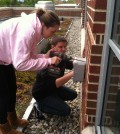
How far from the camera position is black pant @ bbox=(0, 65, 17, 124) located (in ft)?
9.57

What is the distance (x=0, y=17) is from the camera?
67.7 feet

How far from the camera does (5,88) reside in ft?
9.70

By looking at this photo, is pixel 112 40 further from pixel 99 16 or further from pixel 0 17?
pixel 0 17

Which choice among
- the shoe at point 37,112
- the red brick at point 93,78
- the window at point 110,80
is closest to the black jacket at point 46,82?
the shoe at point 37,112

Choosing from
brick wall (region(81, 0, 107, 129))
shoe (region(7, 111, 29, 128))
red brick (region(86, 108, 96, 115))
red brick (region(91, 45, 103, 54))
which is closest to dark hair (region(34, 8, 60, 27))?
brick wall (region(81, 0, 107, 129))

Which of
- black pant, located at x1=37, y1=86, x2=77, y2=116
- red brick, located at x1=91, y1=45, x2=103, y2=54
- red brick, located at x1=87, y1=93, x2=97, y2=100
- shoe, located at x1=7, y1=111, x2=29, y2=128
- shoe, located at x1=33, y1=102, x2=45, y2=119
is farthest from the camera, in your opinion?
shoe, located at x1=33, y1=102, x2=45, y2=119

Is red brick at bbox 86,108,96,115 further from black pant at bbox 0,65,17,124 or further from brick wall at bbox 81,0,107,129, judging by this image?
A: black pant at bbox 0,65,17,124

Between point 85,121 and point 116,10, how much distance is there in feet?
4.19

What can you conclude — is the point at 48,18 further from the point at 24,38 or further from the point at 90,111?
the point at 90,111

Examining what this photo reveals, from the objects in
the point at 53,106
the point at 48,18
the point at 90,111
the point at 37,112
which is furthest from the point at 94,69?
the point at 37,112

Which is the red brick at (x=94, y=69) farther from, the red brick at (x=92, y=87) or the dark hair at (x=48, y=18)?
the dark hair at (x=48, y=18)

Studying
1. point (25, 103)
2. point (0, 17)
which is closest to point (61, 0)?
point (0, 17)

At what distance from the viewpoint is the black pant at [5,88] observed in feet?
9.57

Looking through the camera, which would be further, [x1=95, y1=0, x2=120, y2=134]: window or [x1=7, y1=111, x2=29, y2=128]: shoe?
[x1=7, y1=111, x2=29, y2=128]: shoe
